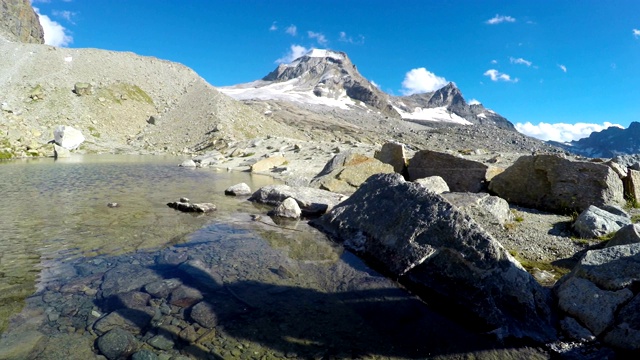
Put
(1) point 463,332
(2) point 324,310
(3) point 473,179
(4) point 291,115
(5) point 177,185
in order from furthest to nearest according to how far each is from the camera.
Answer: (4) point 291,115 < (5) point 177,185 < (3) point 473,179 < (2) point 324,310 < (1) point 463,332

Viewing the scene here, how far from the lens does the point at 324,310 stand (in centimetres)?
621

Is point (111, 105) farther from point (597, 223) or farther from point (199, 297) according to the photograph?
point (597, 223)

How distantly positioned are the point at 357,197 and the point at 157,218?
750cm

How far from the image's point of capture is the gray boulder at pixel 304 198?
557 inches

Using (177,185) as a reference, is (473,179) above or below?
above

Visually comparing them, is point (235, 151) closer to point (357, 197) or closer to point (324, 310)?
point (357, 197)

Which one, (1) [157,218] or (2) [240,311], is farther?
(1) [157,218]

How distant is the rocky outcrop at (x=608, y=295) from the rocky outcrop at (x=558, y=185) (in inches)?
267

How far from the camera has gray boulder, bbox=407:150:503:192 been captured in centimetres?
1548

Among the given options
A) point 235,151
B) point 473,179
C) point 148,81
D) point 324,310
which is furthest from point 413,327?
point 148,81

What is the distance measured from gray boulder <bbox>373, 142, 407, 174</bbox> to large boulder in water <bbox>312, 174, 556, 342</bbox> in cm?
1015

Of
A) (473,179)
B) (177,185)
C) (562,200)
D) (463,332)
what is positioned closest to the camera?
(463,332)

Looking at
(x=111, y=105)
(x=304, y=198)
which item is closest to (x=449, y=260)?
(x=304, y=198)

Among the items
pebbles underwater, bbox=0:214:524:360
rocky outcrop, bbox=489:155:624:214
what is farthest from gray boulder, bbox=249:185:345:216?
rocky outcrop, bbox=489:155:624:214
